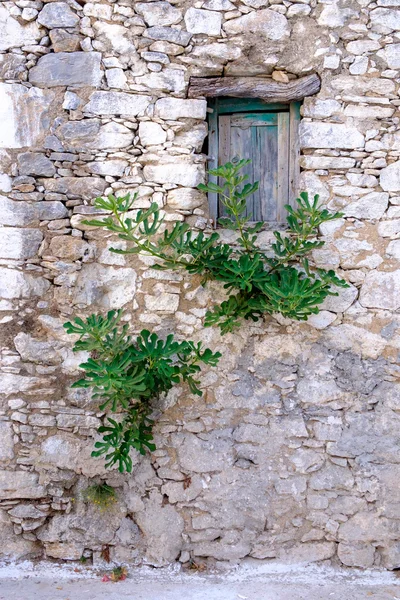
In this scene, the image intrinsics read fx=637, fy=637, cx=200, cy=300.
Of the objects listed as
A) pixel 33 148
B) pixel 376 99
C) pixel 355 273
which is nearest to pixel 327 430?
pixel 355 273

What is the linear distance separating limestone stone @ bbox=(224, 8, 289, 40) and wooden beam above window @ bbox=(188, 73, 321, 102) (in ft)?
0.78

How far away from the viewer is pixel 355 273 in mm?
3445

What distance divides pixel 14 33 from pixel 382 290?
7.86 ft

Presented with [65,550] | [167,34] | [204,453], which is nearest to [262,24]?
[167,34]

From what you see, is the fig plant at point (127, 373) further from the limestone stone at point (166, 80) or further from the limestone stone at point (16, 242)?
the limestone stone at point (166, 80)

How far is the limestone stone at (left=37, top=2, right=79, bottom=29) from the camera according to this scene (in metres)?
3.36

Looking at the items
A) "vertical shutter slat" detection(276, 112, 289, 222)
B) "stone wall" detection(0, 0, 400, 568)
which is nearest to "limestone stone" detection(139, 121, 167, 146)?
"stone wall" detection(0, 0, 400, 568)

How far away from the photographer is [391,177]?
3.43m

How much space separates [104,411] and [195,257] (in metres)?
0.98

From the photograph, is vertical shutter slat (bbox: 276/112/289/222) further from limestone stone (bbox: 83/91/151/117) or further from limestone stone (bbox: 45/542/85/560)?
limestone stone (bbox: 45/542/85/560)

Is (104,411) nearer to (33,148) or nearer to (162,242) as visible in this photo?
(162,242)

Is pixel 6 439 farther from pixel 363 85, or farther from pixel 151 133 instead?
pixel 363 85

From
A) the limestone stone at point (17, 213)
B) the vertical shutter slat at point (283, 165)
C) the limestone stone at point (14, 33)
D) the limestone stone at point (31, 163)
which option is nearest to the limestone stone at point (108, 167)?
the limestone stone at point (31, 163)

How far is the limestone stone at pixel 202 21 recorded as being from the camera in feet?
11.1
